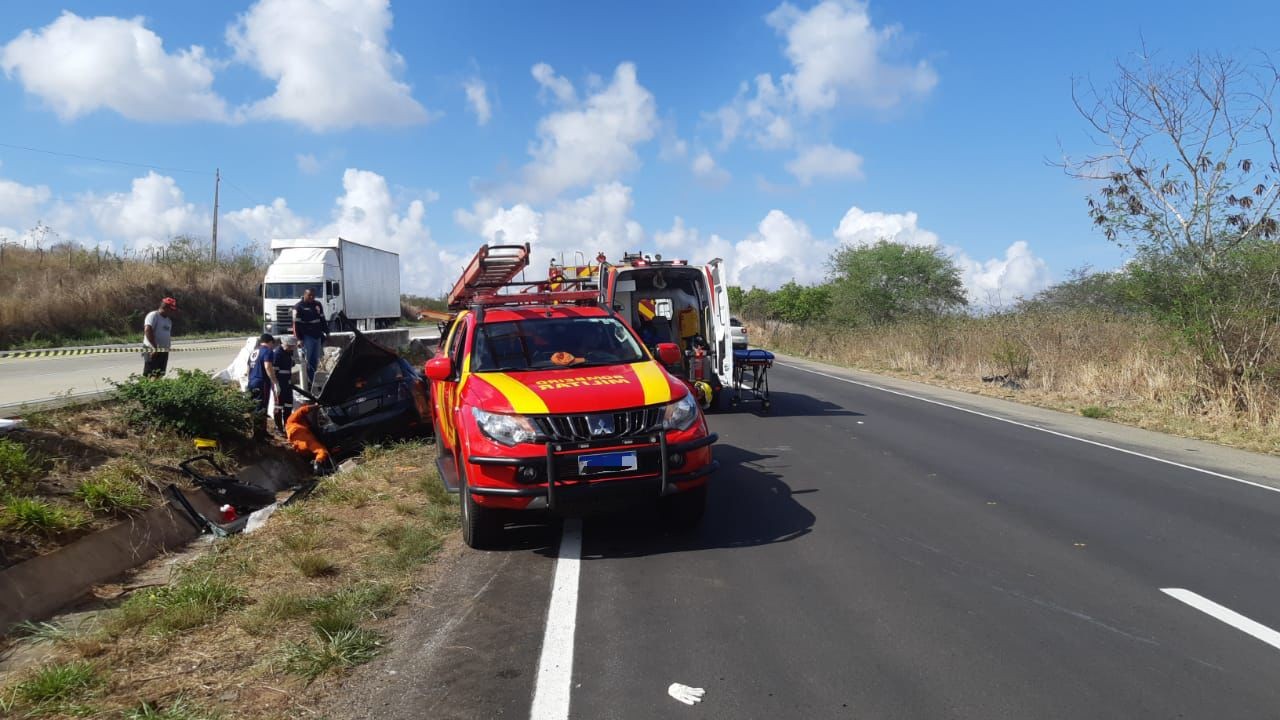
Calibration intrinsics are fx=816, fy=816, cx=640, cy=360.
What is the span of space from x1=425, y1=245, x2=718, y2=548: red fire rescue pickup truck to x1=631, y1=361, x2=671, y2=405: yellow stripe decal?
11mm

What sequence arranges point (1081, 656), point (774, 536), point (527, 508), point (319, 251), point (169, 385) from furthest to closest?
point (319, 251)
point (169, 385)
point (774, 536)
point (527, 508)
point (1081, 656)

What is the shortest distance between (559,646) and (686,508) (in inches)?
86.3

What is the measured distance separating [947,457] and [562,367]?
5.48 meters

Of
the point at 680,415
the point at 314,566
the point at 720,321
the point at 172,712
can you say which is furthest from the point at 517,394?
the point at 720,321

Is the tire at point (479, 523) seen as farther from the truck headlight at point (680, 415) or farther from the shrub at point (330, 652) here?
the shrub at point (330, 652)

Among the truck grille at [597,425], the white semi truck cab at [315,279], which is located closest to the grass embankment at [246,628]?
the truck grille at [597,425]

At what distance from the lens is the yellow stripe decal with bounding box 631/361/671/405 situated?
6.00 m

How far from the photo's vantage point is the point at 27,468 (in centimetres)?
672

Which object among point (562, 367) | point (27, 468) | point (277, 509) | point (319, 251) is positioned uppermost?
point (319, 251)

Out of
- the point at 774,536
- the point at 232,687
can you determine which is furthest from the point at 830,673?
the point at 232,687

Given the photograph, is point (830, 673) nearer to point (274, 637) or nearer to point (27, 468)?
point (274, 637)

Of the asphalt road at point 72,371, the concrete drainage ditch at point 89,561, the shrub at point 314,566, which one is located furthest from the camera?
the asphalt road at point 72,371

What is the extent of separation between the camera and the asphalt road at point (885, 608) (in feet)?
12.1

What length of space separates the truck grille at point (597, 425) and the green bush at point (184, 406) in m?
5.90
